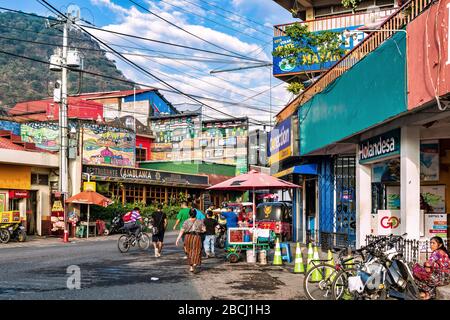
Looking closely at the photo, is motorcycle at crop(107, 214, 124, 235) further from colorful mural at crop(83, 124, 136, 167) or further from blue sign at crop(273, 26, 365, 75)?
blue sign at crop(273, 26, 365, 75)

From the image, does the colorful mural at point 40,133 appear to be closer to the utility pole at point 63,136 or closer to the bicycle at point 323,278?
the utility pole at point 63,136

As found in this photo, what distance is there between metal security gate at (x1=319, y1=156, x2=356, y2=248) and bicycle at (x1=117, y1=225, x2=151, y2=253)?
6673 millimetres

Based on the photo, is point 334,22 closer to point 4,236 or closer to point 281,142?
point 281,142

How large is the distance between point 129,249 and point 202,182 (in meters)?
27.1

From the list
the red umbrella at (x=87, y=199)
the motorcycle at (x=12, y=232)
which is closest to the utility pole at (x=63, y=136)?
the red umbrella at (x=87, y=199)

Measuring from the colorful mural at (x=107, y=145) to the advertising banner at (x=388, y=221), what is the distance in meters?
30.7

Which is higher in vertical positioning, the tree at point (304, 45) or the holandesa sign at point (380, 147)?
the tree at point (304, 45)

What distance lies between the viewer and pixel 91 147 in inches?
1719

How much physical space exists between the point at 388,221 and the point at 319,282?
510cm

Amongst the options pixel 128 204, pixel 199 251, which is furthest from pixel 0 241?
pixel 199 251

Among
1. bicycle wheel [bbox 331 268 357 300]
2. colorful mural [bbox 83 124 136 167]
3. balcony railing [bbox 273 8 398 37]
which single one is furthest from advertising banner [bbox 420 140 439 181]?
colorful mural [bbox 83 124 136 167]

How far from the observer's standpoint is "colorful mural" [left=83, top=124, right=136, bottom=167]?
1713 inches

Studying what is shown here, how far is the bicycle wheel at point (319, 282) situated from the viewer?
33.3 feet
